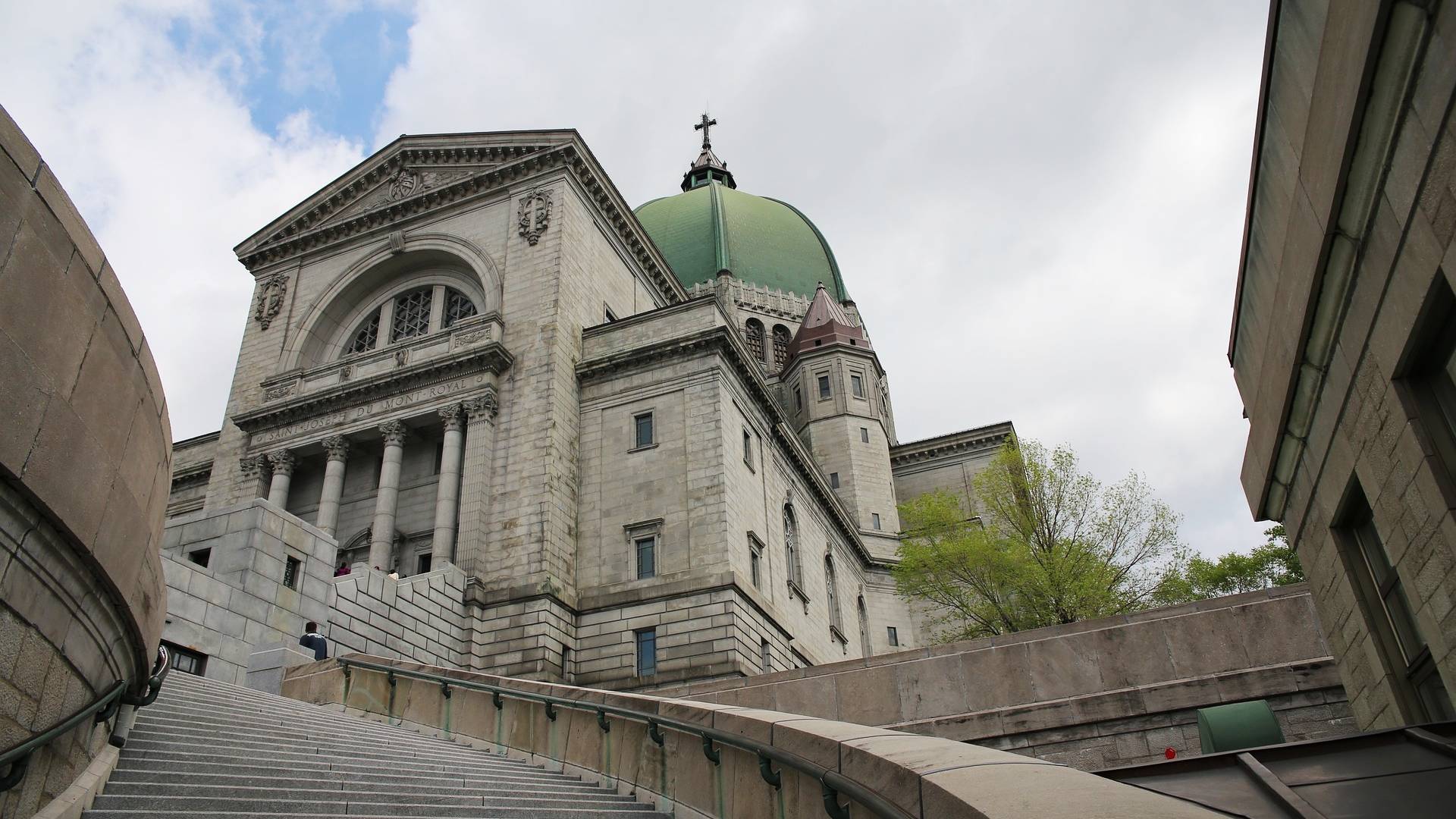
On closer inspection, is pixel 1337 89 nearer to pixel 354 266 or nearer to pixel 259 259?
pixel 354 266

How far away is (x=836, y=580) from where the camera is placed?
4209cm

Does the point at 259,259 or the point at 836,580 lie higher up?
the point at 259,259

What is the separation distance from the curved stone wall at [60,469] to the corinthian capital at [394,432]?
24.8 metres

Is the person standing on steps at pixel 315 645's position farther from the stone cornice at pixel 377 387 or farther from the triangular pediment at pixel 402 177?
the triangular pediment at pixel 402 177

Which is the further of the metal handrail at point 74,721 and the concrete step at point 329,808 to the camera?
the concrete step at point 329,808

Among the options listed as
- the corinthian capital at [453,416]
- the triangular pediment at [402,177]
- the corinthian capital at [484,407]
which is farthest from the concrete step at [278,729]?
the triangular pediment at [402,177]

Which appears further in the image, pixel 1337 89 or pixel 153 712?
pixel 153 712

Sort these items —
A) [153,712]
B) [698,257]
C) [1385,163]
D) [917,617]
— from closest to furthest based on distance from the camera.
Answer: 1. [1385,163]
2. [153,712]
3. [917,617]
4. [698,257]

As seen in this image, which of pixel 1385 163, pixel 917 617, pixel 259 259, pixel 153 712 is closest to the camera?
pixel 1385 163

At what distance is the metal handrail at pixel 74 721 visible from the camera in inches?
224

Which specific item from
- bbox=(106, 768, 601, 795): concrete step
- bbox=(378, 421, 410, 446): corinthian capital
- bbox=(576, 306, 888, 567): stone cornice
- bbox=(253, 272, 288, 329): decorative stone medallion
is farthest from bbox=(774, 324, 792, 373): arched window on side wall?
bbox=(106, 768, 601, 795): concrete step

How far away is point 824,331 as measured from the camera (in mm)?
56344

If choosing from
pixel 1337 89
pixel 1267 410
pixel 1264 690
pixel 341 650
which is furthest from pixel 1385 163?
pixel 341 650

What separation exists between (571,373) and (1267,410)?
79.0 ft
